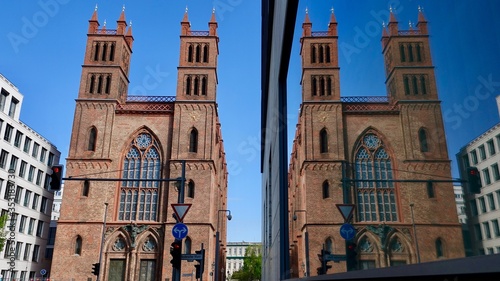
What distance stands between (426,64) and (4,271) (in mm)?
49757

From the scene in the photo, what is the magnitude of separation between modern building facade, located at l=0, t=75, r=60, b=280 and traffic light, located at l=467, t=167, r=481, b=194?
148 ft

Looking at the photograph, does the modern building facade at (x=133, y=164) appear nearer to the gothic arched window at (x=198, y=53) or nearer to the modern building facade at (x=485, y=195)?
the gothic arched window at (x=198, y=53)

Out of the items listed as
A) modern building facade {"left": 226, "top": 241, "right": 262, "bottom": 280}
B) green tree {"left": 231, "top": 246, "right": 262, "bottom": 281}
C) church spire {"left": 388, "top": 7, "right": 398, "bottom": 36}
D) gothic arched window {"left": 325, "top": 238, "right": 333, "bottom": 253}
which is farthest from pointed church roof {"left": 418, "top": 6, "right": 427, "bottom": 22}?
modern building facade {"left": 226, "top": 241, "right": 262, "bottom": 280}

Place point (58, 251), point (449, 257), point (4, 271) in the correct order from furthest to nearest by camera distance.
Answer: point (4, 271), point (58, 251), point (449, 257)

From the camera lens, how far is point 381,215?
234 cm

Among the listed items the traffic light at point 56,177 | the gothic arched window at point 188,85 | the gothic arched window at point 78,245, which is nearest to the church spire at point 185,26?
the gothic arched window at point 188,85

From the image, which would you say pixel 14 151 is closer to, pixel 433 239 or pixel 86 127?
pixel 86 127

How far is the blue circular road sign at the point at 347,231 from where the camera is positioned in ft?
9.79

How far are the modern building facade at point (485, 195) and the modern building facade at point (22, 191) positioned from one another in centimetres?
4508

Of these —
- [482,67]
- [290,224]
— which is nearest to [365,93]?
[482,67]

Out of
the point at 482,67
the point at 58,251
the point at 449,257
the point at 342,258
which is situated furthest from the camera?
the point at 58,251

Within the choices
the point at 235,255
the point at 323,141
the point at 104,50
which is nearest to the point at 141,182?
the point at 104,50

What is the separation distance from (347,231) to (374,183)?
28.4 inches

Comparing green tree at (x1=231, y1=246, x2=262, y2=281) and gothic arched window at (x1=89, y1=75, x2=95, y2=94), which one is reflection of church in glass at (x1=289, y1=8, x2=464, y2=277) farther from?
green tree at (x1=231, y1=246, x2=262, y2=281)
